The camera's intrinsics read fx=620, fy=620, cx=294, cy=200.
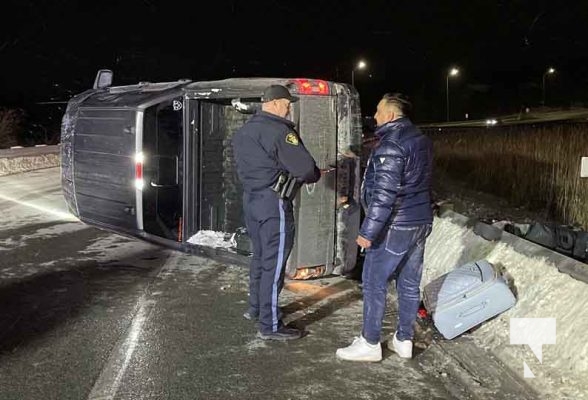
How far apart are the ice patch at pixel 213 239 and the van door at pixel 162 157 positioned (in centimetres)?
25

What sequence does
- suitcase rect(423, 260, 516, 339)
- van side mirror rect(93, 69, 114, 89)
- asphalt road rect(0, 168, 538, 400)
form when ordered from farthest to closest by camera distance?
van side mirror rect(93, 69, 114, 89)
suitcase rect(423, 260, 516, 339)
asphalt road rect(0, 168, 538, 400)

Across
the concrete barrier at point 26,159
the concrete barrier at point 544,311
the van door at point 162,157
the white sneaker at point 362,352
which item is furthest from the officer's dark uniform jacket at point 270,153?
the concrete barrier at point 26,159

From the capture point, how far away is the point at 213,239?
23.7ft

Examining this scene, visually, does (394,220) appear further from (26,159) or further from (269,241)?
(26,159)

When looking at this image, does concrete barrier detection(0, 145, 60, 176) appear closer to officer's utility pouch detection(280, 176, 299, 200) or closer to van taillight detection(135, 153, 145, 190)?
van taillight detection(135, 153, 145, 190)

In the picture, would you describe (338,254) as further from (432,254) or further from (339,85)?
(339,85)

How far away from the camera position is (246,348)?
15.2 ft

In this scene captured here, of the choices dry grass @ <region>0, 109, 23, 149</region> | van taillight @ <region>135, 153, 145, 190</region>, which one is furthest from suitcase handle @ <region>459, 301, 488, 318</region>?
dry grass @ <region>0, 109, 23, 149</region>

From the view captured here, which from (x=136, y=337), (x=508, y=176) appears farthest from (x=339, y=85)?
(x=508, y=176)

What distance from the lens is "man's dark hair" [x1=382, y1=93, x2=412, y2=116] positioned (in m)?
4.18

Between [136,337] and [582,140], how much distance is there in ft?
23.9

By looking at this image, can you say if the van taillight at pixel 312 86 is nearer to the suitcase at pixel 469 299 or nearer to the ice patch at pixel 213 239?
the suitcase at pixel 469 299

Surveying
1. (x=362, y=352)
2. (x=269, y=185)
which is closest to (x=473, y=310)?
(x=362, y=352)

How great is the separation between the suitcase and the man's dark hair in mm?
1397
